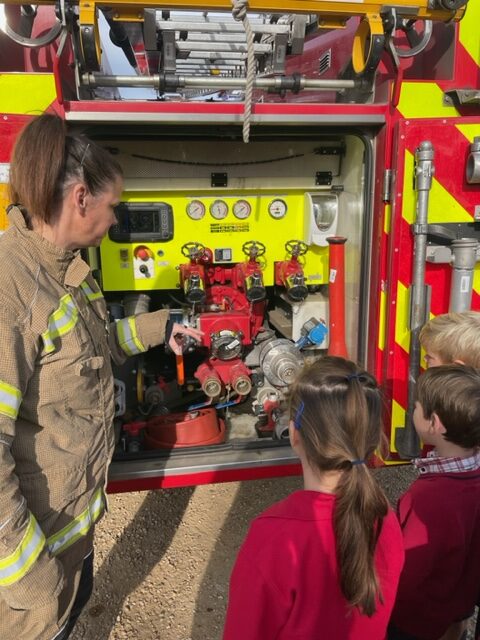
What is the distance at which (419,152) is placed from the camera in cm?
200

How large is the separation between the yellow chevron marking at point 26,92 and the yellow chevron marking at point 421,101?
4.40 ft

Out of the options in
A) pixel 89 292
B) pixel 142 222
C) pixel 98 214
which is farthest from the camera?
pixel 142 222

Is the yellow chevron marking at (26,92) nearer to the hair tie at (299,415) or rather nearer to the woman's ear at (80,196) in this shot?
the woman's ear at (80,196)

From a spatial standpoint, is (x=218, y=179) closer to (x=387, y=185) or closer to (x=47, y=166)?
(x=387, y=185)

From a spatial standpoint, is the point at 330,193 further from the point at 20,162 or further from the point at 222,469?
the point at 20,162

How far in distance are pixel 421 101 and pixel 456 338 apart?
96 cm

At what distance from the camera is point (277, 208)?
3018 mm

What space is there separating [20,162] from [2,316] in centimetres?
41

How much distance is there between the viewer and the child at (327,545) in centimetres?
106

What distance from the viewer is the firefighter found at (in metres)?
1.23

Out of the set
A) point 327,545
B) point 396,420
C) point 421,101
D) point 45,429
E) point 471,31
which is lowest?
point 396,420

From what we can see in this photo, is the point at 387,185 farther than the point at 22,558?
Yes

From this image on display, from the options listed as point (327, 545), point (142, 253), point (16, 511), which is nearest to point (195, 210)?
point (142, 253)

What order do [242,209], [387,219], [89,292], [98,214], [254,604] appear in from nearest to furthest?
[254,604] → [98,214] → [89,292] → [387,219] → [242,209]
